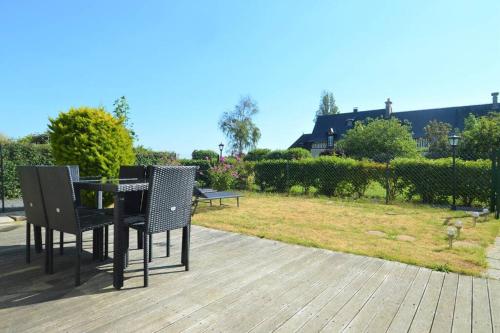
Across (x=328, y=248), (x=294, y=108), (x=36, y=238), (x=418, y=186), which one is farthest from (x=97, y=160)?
(x=294, y=108)

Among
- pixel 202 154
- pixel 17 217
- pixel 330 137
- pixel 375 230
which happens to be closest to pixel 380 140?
pixel 202 154

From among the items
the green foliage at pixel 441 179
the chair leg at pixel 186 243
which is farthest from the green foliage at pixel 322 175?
the chair leg at pixel 186 243

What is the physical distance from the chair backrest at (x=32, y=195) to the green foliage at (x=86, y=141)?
2.83 m

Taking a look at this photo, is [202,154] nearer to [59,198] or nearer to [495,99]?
[59,198]

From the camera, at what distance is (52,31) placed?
7.02 m

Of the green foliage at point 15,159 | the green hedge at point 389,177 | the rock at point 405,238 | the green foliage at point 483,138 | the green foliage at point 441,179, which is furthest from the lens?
the green foliage at point 483,138

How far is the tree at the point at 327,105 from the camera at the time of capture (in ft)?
161

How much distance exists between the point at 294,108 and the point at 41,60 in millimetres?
15463

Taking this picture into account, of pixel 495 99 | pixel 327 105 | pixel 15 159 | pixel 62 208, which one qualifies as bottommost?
pixel 62 208

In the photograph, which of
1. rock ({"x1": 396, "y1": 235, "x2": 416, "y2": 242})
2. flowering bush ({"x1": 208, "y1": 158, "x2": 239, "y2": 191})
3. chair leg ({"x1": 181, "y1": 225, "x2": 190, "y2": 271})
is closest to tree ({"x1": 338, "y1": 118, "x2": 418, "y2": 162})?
flowering bush ({"x1": 208, "y1": 158, "x2": 239, "y2": 191})

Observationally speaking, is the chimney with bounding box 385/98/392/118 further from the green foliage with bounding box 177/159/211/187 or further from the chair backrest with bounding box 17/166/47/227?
the chair backrest with bounding box 17/166/47/227

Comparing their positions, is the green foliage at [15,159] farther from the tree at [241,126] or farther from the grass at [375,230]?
the tree at [241,126]

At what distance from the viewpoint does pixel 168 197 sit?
2.50 meters

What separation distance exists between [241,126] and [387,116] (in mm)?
18506
